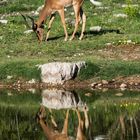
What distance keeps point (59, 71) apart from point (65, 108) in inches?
153

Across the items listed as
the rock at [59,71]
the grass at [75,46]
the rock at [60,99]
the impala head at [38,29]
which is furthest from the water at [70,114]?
the impala head at [38,29]

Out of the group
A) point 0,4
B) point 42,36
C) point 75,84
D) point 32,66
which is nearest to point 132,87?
point 75,84

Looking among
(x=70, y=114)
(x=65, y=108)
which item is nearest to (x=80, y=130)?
(x=70, y=114)

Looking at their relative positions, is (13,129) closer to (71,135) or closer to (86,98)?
(71,135)

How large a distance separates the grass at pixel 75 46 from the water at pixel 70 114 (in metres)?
1.52

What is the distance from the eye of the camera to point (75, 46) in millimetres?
27469

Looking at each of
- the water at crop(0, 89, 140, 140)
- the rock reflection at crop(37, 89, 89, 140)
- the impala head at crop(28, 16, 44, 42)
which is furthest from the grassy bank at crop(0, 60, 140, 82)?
the impala head at crop(28, 16, 44, 42)

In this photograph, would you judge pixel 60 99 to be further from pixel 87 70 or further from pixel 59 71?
pixel 87 70

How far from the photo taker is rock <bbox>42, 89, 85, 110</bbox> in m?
19.6

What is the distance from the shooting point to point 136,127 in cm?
1597

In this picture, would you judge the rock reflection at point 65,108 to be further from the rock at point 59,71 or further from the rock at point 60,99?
the rock at point 59,71

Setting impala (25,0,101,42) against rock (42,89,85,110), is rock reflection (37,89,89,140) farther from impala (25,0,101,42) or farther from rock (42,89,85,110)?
impala (25,0,101,42)

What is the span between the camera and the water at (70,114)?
15.7m

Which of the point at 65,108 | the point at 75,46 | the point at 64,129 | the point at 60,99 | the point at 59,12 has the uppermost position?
the point at 64,129
